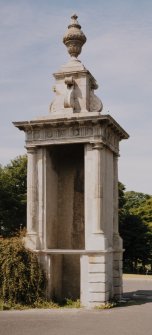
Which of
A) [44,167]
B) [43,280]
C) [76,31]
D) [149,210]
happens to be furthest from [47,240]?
[149,210]

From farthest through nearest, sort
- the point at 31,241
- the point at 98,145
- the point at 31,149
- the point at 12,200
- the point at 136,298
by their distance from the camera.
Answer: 1. the point at 12,200
2. the point at 136,298
3. the point at 31,149
4. the point at 31,241
5. the point at 98,145

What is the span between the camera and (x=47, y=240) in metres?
17.4

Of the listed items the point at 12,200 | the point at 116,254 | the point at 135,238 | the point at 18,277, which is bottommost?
the point at 18,277

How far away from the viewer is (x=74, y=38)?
18.8 metres

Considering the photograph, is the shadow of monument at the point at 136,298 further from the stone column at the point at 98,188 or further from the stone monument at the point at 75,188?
the stone column at the point at 98,188

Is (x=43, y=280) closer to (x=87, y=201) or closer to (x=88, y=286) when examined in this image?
(x=88, y=286)

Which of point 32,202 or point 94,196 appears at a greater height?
point 94,196

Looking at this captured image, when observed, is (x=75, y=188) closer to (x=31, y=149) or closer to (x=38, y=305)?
(x=31, y=149)

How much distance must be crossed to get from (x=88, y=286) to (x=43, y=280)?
5.71 feet

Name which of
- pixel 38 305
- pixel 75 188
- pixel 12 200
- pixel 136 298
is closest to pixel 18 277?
pixel 38 305

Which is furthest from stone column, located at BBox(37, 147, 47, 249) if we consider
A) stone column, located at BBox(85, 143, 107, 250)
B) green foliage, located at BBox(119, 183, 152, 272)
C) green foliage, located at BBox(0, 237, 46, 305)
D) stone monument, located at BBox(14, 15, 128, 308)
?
green foliage, located at BBox(119, 183, 152, 272)

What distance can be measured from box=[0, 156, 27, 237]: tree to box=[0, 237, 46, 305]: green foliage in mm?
21917

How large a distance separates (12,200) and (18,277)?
24.7m

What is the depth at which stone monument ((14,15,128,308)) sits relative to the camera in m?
16.3
